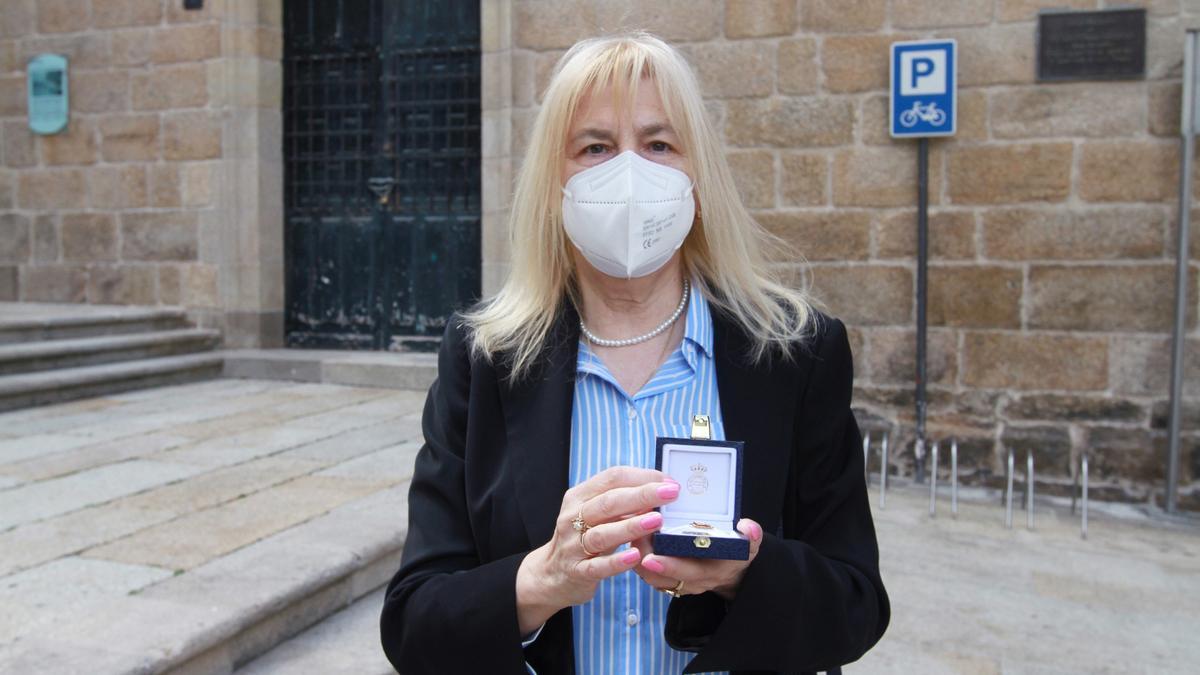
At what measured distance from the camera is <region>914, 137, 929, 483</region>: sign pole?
18.8ft

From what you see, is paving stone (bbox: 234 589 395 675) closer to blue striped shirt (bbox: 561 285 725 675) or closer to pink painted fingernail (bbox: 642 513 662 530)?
blue striped shirt (bbox: 561 285 725 675)

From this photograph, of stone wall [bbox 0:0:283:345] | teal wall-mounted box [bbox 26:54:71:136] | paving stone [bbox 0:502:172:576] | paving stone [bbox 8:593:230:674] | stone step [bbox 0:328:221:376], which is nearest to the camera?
paving stone [bbox 8:593:230:674]

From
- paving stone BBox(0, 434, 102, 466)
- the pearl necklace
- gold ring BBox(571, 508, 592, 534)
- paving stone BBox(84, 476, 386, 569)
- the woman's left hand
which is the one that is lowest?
paving stone BBox(84, 476, 386, 569)

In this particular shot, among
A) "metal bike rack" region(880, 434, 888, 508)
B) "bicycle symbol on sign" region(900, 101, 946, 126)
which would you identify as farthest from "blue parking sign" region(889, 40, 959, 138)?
"metal bike rack" region(880, 434, 888, 508)

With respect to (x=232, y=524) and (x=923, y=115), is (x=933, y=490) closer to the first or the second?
(x=923, y=115)

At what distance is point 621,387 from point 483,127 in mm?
5815

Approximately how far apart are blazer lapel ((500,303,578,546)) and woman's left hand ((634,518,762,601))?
0.25m

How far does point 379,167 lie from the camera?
7.86 m

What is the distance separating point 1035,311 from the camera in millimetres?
5652

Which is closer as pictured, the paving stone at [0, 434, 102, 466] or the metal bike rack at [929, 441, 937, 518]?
the paving stone at [0, 434, 102, 466]

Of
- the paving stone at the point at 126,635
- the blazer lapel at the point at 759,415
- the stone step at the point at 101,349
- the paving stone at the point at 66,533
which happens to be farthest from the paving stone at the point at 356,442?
the blazer lapel at the point at 759,415

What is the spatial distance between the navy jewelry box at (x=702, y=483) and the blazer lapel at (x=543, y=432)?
0.28 meters

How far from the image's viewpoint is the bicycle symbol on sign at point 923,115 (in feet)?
18.6

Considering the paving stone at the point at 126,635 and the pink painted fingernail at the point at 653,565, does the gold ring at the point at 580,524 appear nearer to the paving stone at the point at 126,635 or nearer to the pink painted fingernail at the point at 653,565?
the pink painted fingernail at the point at 653,565
